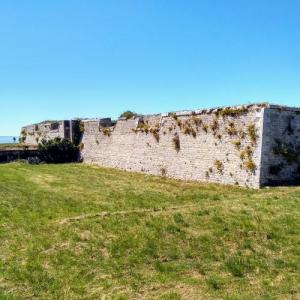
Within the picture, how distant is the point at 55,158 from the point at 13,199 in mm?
15769

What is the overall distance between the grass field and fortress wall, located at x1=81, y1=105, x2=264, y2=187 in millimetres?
2424

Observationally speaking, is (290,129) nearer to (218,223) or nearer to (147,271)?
(218,223)

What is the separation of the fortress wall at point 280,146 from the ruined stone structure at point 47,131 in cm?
1734

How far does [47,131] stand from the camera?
33.6m

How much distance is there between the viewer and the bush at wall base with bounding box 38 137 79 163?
28.9 metres

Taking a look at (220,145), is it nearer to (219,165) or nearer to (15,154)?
(219,165)

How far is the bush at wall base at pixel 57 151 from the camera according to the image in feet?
94.8

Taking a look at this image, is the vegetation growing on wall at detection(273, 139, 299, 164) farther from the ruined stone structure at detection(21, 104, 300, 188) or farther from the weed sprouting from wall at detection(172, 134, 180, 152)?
the weed sprouting from wall at detection(172, 134, 180, 152)

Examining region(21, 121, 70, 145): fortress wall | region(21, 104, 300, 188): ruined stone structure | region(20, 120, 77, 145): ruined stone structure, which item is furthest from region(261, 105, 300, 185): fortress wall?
region(21, 121, 70, 145): fortress wall

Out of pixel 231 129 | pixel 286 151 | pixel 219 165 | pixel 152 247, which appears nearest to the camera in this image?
pixel 152 247

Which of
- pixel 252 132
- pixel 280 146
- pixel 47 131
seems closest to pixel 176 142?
pixel 252 132

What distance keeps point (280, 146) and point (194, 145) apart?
3.95 m

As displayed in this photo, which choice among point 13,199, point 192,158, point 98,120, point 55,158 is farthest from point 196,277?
point 55,158

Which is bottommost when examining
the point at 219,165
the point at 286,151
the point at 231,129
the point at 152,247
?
the point at 152,247
